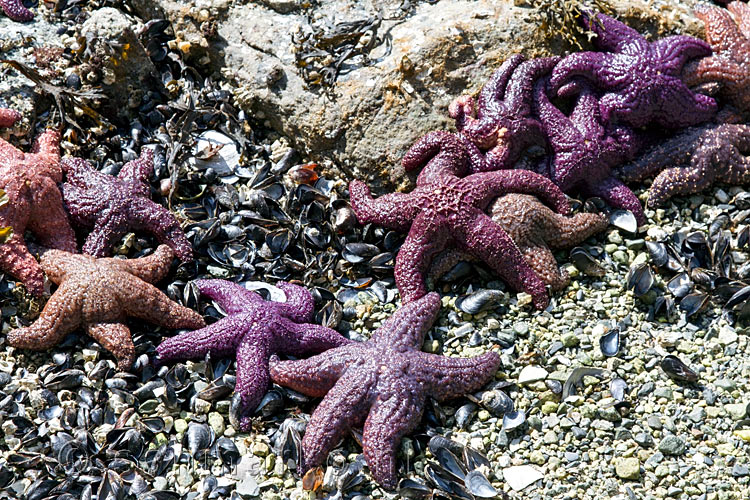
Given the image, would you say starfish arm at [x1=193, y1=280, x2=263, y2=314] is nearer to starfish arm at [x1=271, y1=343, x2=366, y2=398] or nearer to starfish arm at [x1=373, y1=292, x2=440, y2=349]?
starfish arm at [x1=271, y1=343, x2=366, y2=398]

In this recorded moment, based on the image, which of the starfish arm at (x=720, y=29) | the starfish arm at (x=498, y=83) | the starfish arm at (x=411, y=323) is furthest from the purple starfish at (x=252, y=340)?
the starfish arm at (x=720, y=29)

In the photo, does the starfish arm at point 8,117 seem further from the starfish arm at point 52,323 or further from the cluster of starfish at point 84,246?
the starfish arm at point 52,323

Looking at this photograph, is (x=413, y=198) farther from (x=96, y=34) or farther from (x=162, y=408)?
(x=96, y=34)

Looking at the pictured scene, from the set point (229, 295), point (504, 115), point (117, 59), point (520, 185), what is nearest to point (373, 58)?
point (504, 115)

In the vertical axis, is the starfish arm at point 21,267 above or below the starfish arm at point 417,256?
above

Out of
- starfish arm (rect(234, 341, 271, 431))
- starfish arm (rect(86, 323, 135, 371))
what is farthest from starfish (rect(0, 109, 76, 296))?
starfish arm (rect(234, 341, 271, 431))

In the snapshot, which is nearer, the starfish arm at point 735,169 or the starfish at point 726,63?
the starfish arm at point 735,169

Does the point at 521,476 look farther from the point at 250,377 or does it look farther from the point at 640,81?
the point at 640,81
